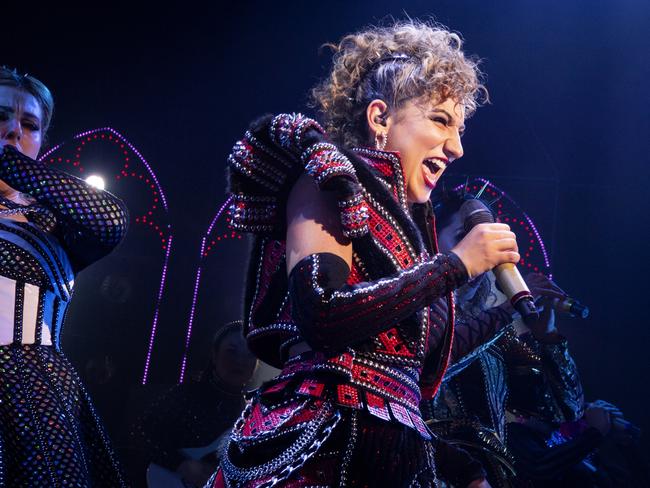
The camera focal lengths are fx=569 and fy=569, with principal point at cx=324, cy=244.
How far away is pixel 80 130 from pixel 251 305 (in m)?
3.24

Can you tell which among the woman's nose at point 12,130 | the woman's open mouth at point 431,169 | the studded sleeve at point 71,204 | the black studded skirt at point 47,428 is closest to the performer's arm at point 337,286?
the woman's open mouth at point 431,169

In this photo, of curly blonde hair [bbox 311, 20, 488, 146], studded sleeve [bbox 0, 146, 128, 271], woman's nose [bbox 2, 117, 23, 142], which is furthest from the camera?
woman's nose [bbox 2, 117, 23, 142]

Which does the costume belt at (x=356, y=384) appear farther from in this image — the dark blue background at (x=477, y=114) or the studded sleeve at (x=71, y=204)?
the dark blue background at (x=477, y=114)

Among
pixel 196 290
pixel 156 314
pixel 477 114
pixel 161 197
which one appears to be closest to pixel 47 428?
pixel 156 314

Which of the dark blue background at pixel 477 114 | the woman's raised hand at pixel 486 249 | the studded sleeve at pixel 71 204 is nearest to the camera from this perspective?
the woman's raised hand at pixel 486 249

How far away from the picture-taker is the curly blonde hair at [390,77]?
156 centimetres

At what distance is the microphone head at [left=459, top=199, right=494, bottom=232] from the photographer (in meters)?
1.59

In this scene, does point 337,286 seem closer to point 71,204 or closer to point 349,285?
point 349,285

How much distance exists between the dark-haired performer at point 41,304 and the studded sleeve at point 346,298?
2.78 ft

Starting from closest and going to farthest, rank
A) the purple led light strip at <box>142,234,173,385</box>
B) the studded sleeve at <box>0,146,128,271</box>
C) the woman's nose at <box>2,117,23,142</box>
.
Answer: the studded sleeve at <box>0,146,128,271</box> → the woman's nose at <box>2,117,23,142</box> → the purple led light strip at <box>142,234,173,385</box>

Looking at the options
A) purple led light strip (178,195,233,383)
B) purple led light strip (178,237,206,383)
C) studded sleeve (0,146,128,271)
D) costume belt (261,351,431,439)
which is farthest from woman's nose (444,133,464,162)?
purple led light strip (178,237,206,383)

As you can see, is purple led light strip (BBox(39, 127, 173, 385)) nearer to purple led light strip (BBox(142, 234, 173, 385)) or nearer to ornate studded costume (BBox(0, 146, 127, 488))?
purple led light strip (BBox(142, 234, 173, 385))

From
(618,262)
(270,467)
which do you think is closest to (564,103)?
(618,262)

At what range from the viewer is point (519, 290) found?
51.1 inches
